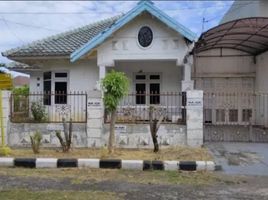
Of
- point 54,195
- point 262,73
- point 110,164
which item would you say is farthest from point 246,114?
point 54,195

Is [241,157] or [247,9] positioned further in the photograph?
[247,9]

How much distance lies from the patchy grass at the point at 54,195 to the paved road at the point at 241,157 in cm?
396

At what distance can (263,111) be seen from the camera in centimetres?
2186

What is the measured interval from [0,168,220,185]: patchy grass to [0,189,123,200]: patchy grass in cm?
120

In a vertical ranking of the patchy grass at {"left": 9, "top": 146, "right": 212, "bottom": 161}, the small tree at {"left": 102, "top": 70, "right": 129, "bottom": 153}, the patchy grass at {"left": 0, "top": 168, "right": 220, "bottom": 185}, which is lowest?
the patchy grass at {"left": 0, "top": 168, "right": 220, "bottom": 185}

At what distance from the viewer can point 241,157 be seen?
13391 mm

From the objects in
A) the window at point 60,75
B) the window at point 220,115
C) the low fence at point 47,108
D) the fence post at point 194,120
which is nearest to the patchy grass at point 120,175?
the fence post at point 194,120

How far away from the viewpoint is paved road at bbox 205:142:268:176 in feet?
38.2

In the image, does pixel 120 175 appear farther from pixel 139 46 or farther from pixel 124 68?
pixel 124 68

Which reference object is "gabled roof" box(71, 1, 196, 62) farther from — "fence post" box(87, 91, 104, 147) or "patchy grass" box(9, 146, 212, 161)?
"patchy grass" box(9, 146, 212, 161)

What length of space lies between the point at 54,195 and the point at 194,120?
7.37m

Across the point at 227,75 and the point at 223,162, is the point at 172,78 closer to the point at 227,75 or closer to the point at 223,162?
the point at 227,75

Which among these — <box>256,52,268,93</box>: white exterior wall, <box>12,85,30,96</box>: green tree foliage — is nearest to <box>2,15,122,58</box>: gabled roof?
<box>12,85,30,96</box>: green tree foliage

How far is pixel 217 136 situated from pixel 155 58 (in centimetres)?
408
